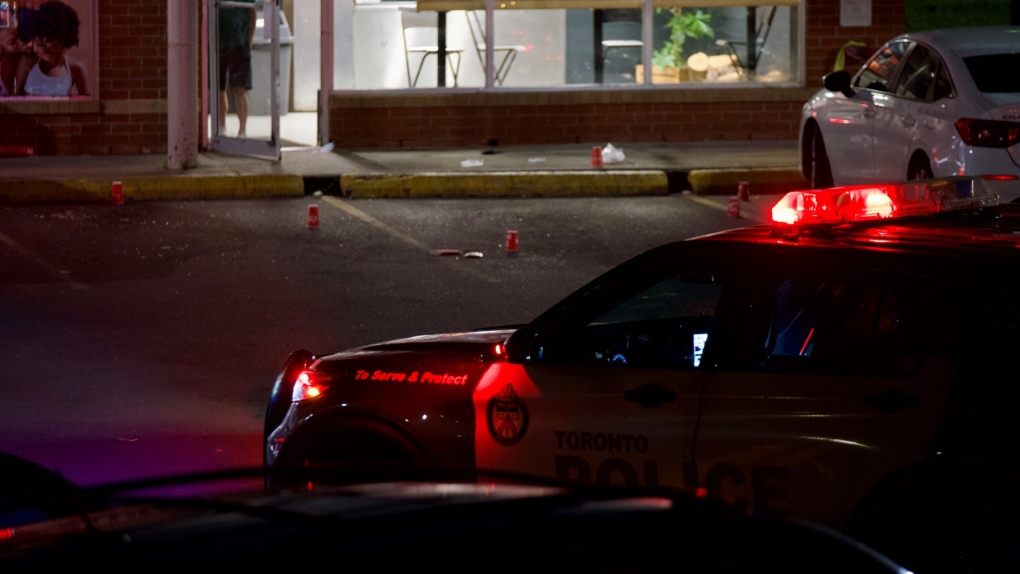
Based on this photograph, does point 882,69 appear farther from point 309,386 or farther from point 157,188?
point 309,386

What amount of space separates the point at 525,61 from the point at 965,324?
1402 centimetres

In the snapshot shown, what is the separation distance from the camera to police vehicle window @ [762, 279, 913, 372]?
454 cm

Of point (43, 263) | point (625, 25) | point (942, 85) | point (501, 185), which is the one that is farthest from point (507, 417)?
point (625, 25)

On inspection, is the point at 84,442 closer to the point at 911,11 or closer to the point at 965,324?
the point at 965,324

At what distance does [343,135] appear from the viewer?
17672 millimetres

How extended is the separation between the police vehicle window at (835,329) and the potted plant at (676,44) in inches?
530

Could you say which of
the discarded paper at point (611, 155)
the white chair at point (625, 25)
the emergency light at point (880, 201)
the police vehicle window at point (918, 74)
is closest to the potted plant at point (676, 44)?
the white chair at point (625, 25)

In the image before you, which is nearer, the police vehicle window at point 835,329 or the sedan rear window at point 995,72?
the police vehicle window at point 835,329

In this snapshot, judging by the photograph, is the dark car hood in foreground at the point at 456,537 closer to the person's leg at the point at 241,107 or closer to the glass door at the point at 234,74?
the glass door at the point at 234,74

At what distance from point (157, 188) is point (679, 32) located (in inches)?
265

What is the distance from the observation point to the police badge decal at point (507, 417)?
16.1ft

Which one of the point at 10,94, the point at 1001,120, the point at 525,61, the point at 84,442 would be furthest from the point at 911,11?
the point at 84,442

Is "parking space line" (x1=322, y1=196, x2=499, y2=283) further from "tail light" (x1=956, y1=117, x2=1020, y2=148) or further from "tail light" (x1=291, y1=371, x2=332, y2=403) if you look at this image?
"tail light" (x1=291, y1=371, x2=332, y2=403)

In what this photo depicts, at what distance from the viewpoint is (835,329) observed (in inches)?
186
